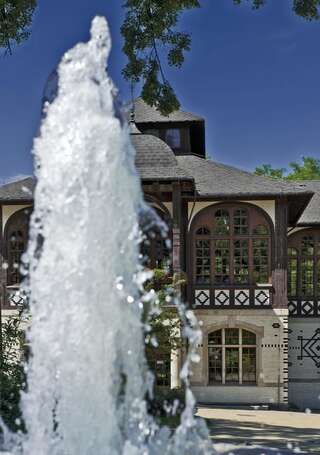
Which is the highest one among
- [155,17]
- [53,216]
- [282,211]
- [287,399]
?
[155,17]

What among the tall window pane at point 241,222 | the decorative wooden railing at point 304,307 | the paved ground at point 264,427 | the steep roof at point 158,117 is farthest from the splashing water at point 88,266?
the steep roof at point 158,117

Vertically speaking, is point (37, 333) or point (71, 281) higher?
point (71, 281)

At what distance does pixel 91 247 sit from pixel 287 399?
17.2m

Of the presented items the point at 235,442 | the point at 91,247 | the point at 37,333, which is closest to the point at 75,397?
the point at 37,333

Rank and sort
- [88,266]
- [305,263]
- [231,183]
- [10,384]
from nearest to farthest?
[88,266]
[10,384]
[231,183]
[305,263]

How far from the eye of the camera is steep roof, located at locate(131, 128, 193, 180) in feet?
73.5

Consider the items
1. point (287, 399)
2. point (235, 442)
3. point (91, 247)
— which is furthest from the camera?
point (287, 399)

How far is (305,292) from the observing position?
25547 mm

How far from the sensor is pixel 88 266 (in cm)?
706

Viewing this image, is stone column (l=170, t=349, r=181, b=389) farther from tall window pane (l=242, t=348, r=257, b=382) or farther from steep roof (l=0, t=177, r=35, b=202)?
steep roof (l=0, t=177, r=35, b=202)

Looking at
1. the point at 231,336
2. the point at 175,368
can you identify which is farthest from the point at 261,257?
the point at 175,368

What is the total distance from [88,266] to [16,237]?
55.9 feet

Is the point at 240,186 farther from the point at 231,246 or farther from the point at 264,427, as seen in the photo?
the point at 264,427

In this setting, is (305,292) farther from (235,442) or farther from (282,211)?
(235,442)
